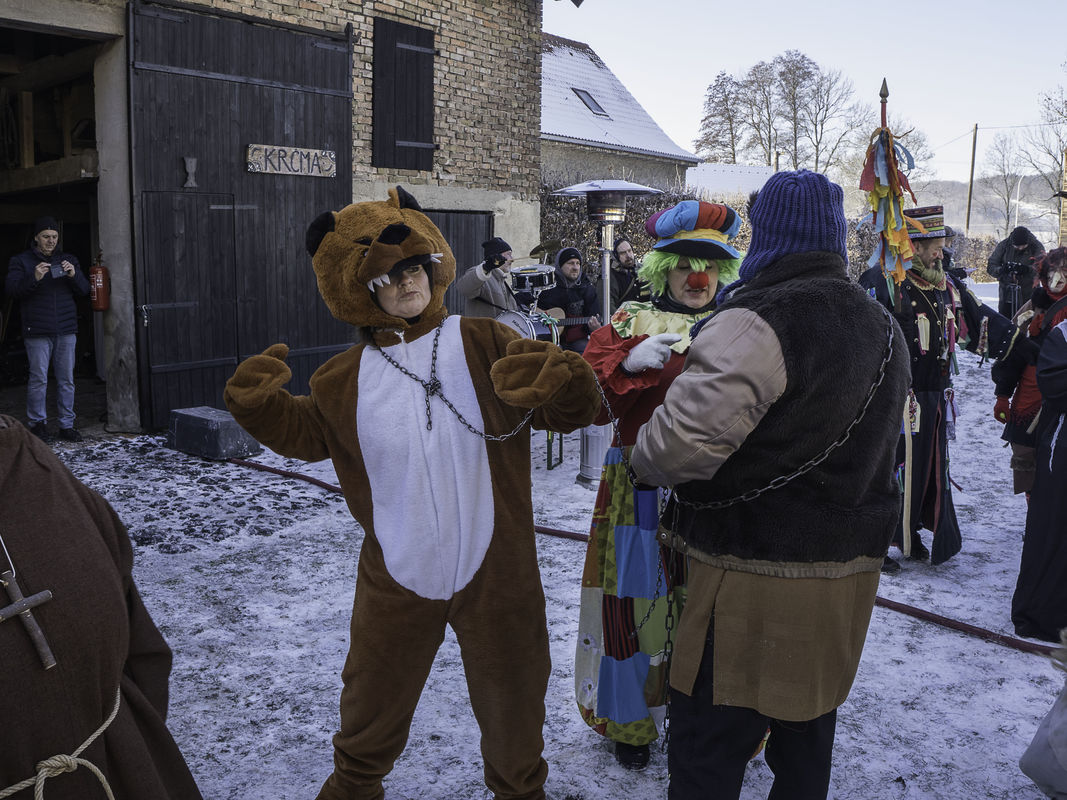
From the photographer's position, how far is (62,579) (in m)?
1.57

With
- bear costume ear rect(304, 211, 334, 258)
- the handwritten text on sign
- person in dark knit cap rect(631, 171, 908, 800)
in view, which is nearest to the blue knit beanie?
person in dark knit cap rect(631, 171, 908, 800)

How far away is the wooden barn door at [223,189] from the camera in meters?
7.64

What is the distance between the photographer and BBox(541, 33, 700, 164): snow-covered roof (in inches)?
926

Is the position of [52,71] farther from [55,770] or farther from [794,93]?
[794,93]

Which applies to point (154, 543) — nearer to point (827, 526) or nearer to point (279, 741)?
point (279, 741)

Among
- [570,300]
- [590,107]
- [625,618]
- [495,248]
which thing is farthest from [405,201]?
[590,107]

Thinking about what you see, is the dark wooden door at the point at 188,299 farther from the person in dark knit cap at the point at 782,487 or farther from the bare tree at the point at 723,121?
the bare tree at the point at 723,121

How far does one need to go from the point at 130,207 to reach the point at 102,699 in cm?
687

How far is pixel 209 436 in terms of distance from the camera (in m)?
7.00

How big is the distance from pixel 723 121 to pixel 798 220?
4336 cm

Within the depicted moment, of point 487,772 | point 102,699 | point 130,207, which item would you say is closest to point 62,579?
point 102,699

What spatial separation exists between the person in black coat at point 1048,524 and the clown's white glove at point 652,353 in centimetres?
219

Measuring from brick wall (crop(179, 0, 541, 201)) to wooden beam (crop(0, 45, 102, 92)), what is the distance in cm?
184

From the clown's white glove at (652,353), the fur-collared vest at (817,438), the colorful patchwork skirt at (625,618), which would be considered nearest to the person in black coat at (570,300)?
the colorful patchwork skirt at (625,618)
